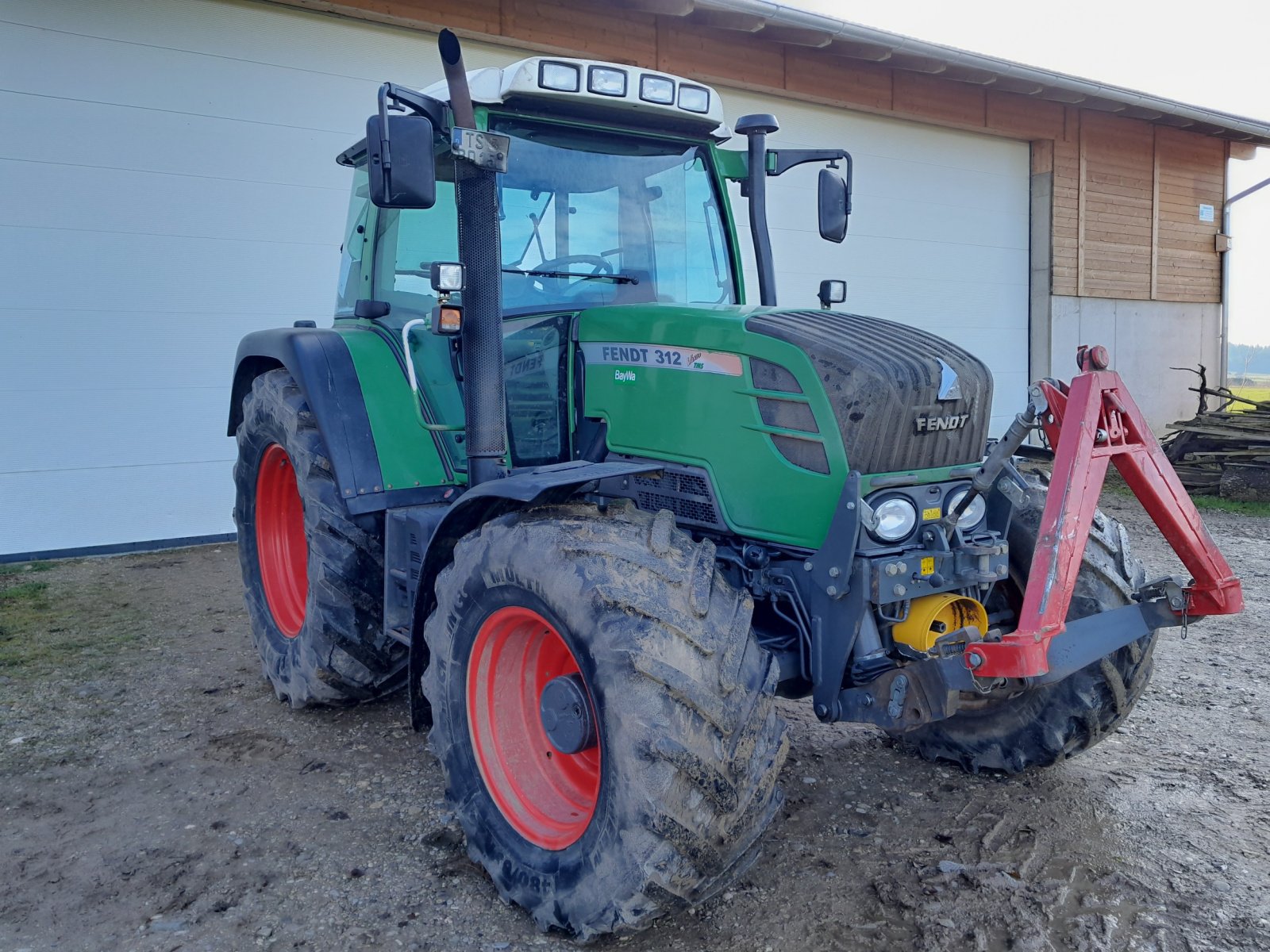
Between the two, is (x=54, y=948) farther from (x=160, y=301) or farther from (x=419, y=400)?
(x=160, y=301)

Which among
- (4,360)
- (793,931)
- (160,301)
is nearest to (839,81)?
(160,301)

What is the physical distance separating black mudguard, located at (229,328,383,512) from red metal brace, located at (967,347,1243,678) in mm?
2132

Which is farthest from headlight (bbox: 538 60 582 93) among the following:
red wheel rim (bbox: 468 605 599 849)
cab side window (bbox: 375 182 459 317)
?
red wheel rim (bbox: 468 605 599 849)

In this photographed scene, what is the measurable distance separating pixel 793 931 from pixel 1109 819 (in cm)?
124

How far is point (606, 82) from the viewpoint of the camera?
3.24 metres

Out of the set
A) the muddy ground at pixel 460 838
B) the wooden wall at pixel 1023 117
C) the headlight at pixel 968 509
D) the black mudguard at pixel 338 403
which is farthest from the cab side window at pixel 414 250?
the wooden wall at pixel 1023 117

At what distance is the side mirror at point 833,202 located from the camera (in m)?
3.77

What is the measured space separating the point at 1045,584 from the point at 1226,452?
903cm

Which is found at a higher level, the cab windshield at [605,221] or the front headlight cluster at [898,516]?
the cab windshield at [605,221]

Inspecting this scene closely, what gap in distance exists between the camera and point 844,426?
8.78ft

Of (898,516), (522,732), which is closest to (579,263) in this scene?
(898,516)

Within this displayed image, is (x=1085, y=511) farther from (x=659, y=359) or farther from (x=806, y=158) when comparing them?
(x=806, y=158)

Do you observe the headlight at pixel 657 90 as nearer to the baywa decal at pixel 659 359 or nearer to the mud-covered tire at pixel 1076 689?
the baywa decal at pixel 659 359

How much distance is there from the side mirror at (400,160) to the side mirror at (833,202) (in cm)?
160
